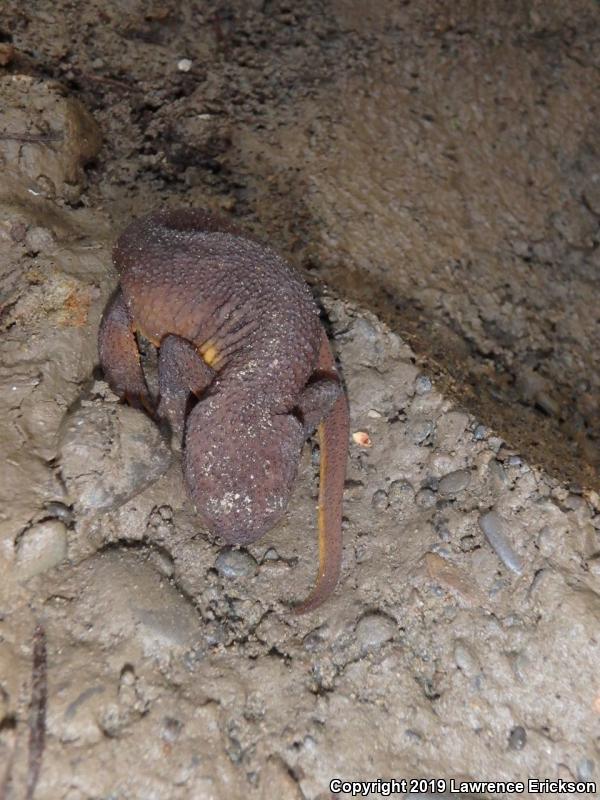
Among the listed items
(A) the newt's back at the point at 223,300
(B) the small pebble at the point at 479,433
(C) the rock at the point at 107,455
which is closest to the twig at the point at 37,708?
(C) the rock at the point at 107,455

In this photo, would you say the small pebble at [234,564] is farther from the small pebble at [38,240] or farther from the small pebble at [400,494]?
the small pebble at [38,240]

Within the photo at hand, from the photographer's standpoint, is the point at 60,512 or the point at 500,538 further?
the point at 500,538

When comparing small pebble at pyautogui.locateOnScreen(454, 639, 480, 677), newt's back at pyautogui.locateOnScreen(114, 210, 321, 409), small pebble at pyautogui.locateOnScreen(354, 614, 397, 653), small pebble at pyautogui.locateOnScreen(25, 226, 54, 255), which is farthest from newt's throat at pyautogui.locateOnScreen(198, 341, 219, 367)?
small pebble at pyautogui.locateOnScreen(454, 639, 480, 677)

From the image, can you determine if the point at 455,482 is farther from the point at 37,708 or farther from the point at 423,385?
the point at 37,708

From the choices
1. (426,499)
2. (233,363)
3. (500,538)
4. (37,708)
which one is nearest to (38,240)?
(233,363)

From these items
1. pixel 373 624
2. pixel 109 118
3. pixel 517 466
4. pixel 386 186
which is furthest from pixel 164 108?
pixel 373 624

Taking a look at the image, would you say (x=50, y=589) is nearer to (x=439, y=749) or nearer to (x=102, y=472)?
(x=102, y=472)

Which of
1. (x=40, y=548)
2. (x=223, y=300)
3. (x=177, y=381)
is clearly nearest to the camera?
(x=40, y=548)
